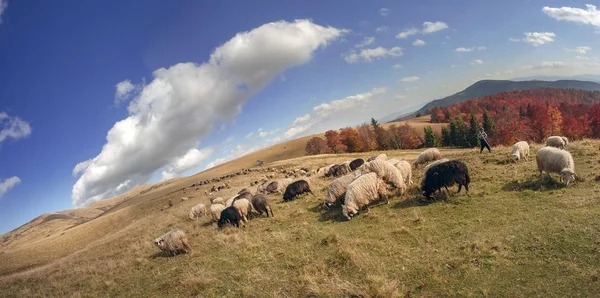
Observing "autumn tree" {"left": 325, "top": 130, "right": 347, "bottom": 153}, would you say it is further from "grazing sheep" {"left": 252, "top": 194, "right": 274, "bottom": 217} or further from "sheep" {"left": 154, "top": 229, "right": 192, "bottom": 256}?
"sheep" {"left": 154, "top": 229, "right": 192, "bottom": 256}

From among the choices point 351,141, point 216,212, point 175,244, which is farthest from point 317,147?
point 175,244

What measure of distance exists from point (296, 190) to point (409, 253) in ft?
45.4

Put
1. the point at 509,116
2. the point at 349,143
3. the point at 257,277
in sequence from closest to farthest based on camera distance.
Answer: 1. the point at 257,277
2. the point at 509,116
3. the point at 349,143

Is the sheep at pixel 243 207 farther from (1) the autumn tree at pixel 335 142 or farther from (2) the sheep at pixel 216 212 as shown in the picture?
(1) the autumn tree at pixel 335 142

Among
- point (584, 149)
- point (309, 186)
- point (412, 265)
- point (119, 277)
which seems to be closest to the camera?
point (412, 265)

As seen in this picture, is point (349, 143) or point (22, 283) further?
point (349, 143)

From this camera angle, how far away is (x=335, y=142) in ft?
313

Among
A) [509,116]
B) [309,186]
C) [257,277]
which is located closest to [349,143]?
[509,116]

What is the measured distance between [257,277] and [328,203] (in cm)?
770

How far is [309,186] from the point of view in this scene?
2341 cm

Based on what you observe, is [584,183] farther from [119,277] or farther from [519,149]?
[119,277]

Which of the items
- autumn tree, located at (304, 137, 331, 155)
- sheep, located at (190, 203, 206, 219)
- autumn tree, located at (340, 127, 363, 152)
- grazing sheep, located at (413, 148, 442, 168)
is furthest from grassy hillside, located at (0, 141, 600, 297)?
autumn tree, located at (304, 137, 331, 155)

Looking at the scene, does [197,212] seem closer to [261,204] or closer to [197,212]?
[197,212]

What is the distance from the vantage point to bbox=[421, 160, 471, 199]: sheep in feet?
46.6
